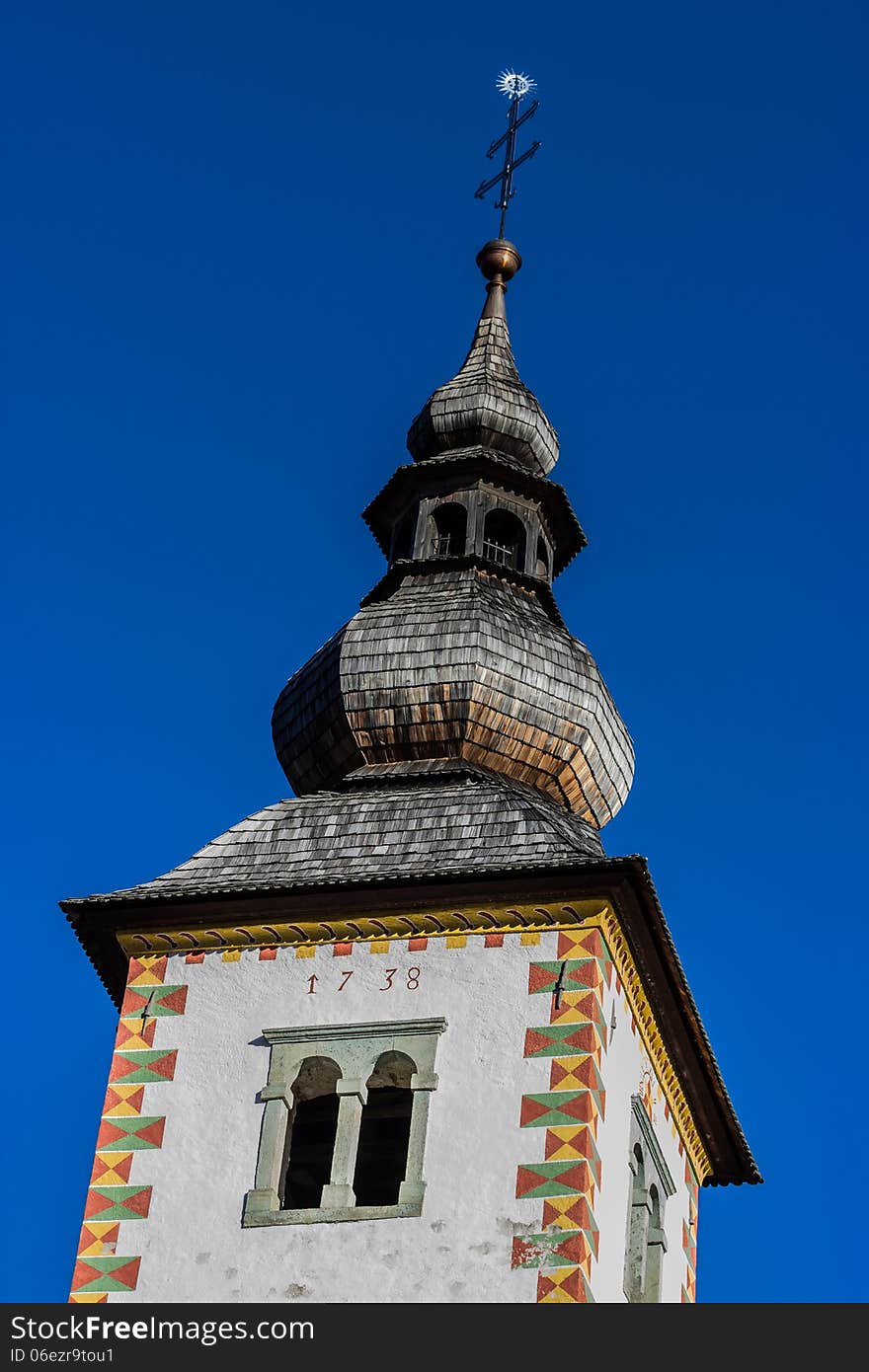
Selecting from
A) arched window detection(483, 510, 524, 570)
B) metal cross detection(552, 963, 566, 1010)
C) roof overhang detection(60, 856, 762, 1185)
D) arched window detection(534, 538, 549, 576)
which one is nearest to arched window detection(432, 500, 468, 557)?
arched window detection(483, 510, 524, 570)

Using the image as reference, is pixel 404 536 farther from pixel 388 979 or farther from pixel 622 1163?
pixel 622 1163

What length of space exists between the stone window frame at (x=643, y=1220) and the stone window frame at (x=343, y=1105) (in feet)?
7.42

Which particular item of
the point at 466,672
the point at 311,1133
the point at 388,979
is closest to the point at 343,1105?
the point at 311,1133

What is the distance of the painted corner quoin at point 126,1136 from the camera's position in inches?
1175

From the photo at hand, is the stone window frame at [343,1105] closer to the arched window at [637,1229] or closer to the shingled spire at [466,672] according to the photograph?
the arched window at [637,1229]

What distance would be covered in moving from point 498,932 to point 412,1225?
309 centimetres

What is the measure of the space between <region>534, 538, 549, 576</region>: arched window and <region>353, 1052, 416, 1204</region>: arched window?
7.94 metres

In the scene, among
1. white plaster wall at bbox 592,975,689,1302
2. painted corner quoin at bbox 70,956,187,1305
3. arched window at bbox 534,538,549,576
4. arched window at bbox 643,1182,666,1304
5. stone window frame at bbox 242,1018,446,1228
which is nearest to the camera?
stone window frame at bbox 242,1018,446,1228

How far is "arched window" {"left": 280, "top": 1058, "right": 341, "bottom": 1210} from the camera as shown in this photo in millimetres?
30875

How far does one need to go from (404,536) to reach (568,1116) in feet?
32.2

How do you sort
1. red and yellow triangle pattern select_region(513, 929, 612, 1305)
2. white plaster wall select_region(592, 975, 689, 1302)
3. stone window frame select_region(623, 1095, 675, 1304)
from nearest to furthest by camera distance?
red and yellow triangle pattern select_region(513, 929, 612, 1305) < white plaster wall select_region(592, 975, 689, 1302) < stone window frame select_region(623, 1095, 675, 1304)

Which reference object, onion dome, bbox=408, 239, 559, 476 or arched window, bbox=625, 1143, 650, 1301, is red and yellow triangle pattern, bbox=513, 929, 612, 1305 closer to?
arched window, bbox=625, 1143, 650, 1301

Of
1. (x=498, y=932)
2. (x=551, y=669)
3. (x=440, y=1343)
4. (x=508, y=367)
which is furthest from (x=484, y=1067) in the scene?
(x=508, y=367)

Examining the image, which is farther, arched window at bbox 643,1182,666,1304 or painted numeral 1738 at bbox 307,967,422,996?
arched window at bbox 643,1182,666,1304
